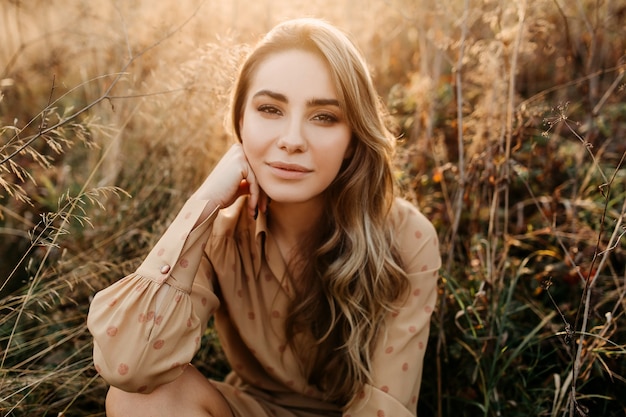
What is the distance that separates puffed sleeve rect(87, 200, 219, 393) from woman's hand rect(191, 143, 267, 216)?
0.06 m

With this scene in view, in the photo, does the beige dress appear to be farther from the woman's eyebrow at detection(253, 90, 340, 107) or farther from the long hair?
the woman's eyebrow at detection(253, 90, 340, 107)

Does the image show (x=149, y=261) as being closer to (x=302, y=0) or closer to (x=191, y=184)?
(x=191, y=184)

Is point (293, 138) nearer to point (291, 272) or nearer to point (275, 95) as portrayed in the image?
point (275, 95)

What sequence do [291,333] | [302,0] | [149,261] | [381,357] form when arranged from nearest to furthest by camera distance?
[149,261] < [381,357] < [291,333] < [302,0]

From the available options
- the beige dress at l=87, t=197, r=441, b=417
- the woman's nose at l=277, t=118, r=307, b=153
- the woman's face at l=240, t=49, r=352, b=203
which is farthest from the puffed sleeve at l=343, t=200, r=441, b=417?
the woman's nose at l=277, t=118, r=307, b=153

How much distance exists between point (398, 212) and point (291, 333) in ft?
1.90

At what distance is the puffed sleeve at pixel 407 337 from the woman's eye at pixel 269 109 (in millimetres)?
585

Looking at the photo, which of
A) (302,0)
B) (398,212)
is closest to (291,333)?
(398,212)

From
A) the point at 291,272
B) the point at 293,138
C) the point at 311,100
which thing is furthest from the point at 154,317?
the point at 311,100

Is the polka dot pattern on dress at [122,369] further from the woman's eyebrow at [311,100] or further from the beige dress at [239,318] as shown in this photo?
the woman's eyebrow at [311,100]

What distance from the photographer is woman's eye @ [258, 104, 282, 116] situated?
1713 mm

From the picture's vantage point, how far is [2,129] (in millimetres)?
1471

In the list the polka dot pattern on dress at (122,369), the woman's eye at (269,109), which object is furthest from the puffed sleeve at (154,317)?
the woman's eye at (269,109)

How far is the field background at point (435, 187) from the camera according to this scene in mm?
1853
